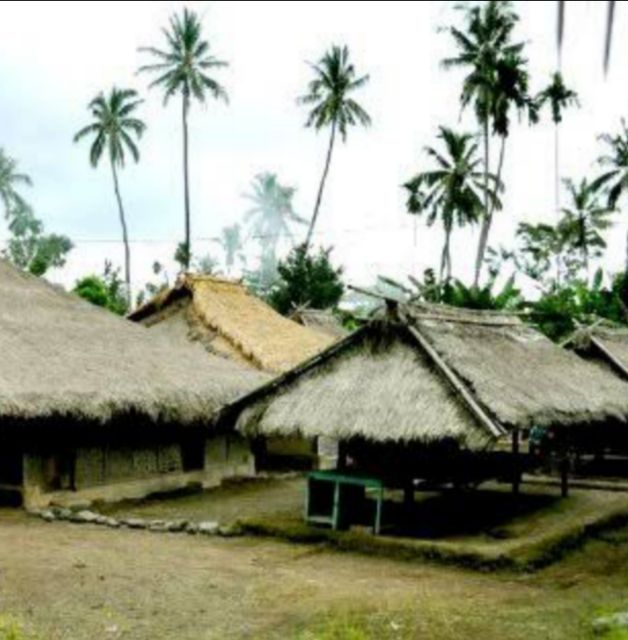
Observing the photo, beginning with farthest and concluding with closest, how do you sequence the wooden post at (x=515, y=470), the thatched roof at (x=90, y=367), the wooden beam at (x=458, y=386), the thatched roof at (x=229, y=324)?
the thatched roof at (x=229, y=324) < the thatched roof at (x=90, y=367) < the wooden post at (x=515, y=470) < the wooden beam at (x=458, y=386)

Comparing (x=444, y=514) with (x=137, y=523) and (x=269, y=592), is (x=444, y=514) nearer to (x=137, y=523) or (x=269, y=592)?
(x=137, y=523)

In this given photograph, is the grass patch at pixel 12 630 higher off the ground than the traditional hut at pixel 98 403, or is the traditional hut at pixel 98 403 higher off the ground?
the traditional hut at pixel 98 403

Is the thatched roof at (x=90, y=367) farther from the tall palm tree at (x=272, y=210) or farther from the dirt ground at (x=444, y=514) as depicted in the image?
the tall palm tree at (x=272, y=210)

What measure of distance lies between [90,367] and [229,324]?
7689 millimetres

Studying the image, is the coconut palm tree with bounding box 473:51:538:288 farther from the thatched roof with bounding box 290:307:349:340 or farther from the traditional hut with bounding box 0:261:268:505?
the traditional hut with bounding box 0:261:268:505

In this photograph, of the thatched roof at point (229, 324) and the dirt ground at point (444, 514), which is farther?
the thatched roof at point (229, 324)

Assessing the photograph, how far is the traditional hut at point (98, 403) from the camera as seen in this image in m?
14.9

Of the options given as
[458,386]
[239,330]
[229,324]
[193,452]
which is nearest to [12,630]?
[458,386]

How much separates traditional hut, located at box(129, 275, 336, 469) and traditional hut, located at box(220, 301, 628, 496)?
8.07 metres

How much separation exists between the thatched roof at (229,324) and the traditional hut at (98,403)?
2.95 m

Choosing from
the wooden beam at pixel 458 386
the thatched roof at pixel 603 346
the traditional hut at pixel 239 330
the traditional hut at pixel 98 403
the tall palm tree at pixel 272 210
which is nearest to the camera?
the wooden beam at pixel 458 386

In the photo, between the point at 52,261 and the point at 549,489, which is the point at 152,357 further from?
the point at 52,261

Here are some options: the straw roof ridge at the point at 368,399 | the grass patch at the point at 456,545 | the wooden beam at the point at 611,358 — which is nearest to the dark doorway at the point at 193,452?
the straw roof ridge at the point at 368,399

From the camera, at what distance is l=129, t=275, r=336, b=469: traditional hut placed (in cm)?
2198
